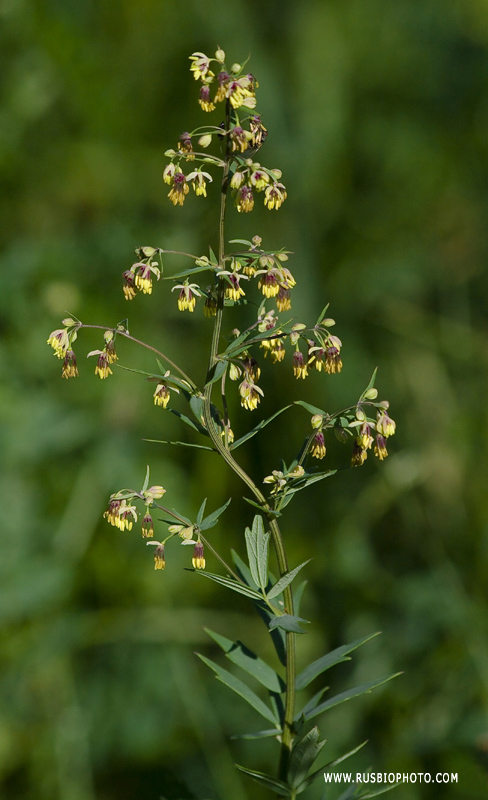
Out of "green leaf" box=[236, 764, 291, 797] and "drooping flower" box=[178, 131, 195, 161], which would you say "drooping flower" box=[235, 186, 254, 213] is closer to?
"drooping flower" box=[178, 131, 195, 161]

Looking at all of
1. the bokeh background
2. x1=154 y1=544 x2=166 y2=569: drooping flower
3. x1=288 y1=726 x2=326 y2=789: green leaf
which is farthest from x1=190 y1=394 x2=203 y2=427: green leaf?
the bokeh background

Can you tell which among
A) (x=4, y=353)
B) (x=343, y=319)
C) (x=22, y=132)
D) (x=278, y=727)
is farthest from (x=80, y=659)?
(x=22, y=132)

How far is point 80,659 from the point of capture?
294 centimetres

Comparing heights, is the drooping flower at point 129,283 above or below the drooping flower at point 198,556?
above

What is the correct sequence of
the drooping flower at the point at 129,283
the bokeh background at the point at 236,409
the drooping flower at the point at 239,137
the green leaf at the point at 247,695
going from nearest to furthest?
the drooping flower at the point at 239,137 → the drooping flower at the point at 129,283 → the green leaf at the point at 247,695 → the bokeh background at the point at 236,409

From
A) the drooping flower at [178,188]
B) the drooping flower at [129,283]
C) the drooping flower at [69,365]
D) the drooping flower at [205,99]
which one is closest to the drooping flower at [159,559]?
the drooping flower at [69,365]

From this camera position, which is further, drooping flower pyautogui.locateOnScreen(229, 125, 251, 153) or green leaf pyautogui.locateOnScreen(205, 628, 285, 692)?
green leaf pyautogui.locateOnScreen(205, 628, 285, 692)

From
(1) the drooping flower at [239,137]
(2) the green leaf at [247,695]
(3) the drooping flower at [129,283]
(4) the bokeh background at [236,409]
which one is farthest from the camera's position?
(4) the bokeh background at [236,409]

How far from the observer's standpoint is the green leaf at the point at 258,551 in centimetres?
131

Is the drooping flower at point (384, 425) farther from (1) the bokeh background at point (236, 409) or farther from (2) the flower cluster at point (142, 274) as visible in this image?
(1) the bokeh background at point (236, 409)

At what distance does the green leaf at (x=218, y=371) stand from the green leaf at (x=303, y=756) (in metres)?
0.64

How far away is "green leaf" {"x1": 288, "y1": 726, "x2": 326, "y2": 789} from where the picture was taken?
1.26 meters

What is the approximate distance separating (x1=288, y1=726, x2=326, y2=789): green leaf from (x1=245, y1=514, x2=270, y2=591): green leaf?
28 centimetres

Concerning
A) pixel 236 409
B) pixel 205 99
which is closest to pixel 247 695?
pixel 205 99
